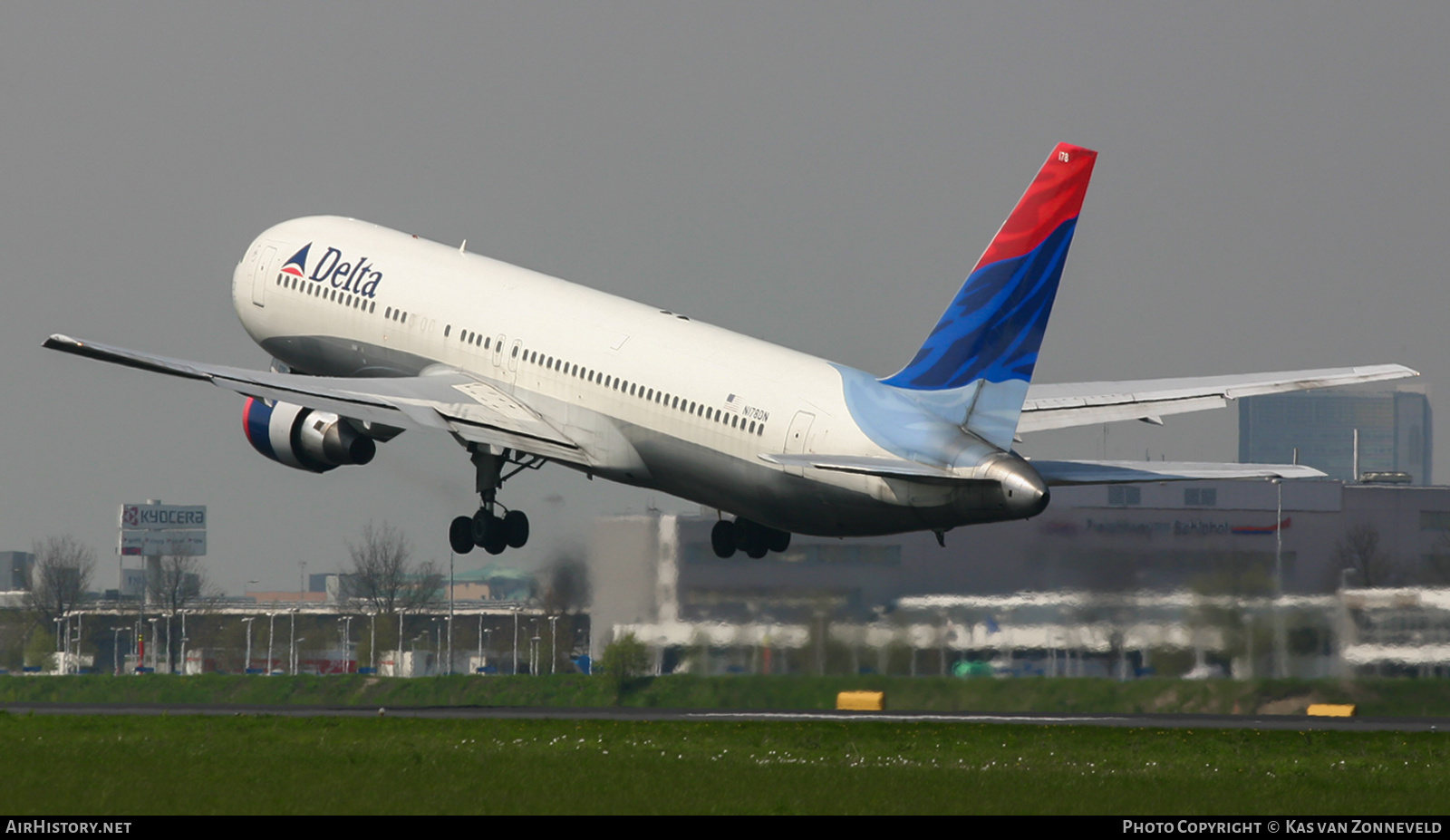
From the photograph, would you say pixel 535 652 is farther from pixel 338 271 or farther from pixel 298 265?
pixel 338 271

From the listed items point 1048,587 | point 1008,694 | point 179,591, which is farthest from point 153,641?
point 1048,587

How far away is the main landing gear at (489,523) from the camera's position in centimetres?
4622

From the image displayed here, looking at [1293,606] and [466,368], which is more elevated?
[466,368]

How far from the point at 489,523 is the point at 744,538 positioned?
6.13 metres

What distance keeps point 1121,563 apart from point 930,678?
607 centimetres

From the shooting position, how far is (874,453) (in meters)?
37.4

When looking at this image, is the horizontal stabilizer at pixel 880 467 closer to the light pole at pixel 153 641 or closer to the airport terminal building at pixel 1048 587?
the airport terminal building at pixel 1048 587

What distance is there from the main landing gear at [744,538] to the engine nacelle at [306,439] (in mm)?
8538

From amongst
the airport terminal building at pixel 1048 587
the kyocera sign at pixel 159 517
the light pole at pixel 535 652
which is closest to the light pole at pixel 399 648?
the light pole at pixel 535 652

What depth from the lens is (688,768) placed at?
3447 cm

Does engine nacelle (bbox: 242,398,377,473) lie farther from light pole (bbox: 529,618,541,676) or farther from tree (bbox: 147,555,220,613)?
tree (bbox: 147,555,220,613)

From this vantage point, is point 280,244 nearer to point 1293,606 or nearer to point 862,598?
point 862,598

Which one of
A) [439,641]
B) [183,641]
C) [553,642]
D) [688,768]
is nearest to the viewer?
[688,768]
